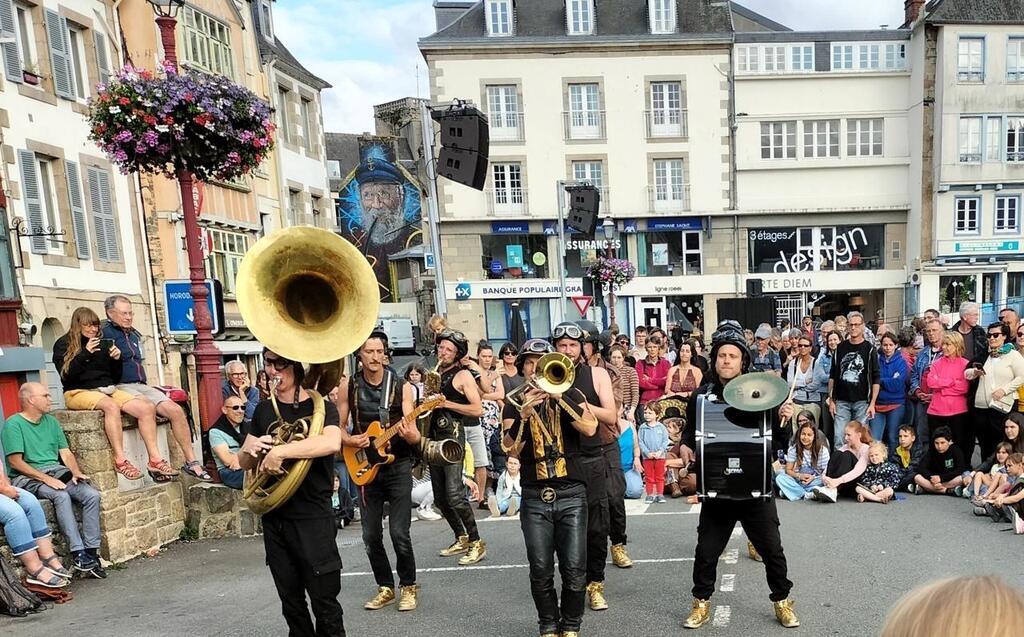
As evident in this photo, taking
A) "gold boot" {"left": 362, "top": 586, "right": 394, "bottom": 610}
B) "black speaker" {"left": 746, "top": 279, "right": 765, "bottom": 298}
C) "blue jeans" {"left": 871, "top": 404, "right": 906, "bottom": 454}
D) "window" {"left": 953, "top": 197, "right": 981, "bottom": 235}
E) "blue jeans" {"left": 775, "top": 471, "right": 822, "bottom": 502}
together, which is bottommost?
"blue jeans" {"left": 775, "top": 471, "right": 822, "bottom": 502}

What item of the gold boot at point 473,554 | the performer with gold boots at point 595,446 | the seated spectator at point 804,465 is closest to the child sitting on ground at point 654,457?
the seated spectator at point 804,465

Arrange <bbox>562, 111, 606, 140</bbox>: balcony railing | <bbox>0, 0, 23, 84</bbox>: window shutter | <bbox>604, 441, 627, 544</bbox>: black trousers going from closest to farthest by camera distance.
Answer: <bbox>604, 441, 627, 544</bbox>: black trousers, <bbox>0, 0, 23, 84</bbox>: window shutter, <bbox>562, 111, 606, 140</bbox>: balcony railing

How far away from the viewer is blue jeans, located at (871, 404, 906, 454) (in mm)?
7906

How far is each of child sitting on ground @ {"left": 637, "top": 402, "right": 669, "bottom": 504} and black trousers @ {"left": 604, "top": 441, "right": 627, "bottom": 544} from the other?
2.56m

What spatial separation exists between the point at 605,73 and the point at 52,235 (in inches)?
791

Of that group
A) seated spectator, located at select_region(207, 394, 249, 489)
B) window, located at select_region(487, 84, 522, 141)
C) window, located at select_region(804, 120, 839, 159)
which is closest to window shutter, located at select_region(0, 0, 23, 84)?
seated spectator, located at select_region(207, 394, 249, 489)

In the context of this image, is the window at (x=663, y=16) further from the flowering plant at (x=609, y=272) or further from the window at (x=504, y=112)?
the flowering plant at (x=609, y=272)

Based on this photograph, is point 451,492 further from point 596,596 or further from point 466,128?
point 466,128

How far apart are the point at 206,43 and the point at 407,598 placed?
17.5 metres

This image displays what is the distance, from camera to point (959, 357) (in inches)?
298

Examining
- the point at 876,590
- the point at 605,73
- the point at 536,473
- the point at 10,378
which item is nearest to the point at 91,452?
the point at 10,378

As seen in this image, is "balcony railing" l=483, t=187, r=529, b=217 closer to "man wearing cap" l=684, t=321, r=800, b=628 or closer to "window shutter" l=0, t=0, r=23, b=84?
"window shutter" l=0, t=0, r=23, b=84

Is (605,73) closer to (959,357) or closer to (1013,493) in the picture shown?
(959,357)

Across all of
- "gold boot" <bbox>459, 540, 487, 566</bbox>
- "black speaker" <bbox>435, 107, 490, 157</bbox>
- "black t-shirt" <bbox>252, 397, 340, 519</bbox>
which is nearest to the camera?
"black t-shirt" <bbox>252, 397, 340, 519</bbox>
